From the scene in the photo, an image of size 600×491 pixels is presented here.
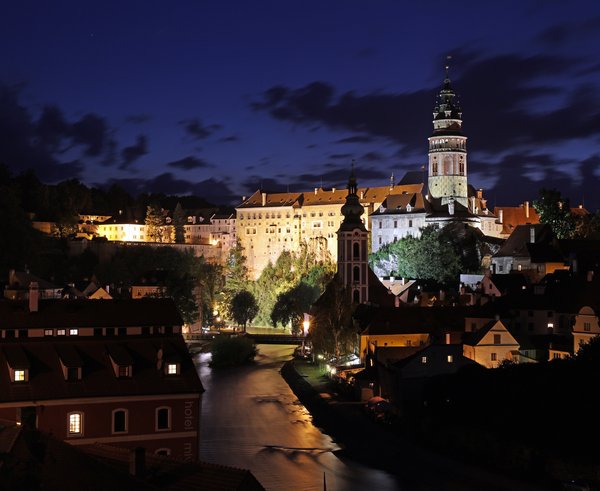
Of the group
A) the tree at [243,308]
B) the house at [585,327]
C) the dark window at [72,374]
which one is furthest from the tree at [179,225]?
the dark window at [72,374]

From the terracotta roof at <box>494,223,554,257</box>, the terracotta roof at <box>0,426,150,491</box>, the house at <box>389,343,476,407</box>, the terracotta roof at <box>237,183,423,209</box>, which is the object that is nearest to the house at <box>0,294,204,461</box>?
the terracotta roof at <box>0,426,150,491</box>

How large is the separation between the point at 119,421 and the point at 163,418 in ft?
3.97

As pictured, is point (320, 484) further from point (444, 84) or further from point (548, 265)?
point (444, 84)

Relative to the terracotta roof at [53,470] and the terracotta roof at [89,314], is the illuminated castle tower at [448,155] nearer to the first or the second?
the terracotta roof at [89,314]

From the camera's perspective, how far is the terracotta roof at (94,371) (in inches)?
1032

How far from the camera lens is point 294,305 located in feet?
255

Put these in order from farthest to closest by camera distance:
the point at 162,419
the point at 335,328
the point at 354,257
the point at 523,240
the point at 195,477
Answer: the point at 523,240, the point at 354,257, the point at 335,328, the point at 162,419, the point at 195,477

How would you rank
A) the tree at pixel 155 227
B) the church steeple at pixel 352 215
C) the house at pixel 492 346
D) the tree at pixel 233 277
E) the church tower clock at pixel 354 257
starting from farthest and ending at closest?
the tree at pixel 155 227 → the tree at pixel 233 277 → the church steeple at pixel 352 215 → the church tower clock at pixel 354 257 → the house at pixel 492 346

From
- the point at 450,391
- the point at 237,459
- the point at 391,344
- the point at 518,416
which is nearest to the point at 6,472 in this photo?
the point at 237,459

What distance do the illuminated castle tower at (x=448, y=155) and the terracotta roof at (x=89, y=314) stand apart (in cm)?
5674

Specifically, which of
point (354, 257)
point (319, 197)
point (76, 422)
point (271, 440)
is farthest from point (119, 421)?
point (319, 197)

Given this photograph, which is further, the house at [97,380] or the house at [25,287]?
the house at [25,287]

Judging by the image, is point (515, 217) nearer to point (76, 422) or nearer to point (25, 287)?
point (25, 287)

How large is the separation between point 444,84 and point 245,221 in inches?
1440
